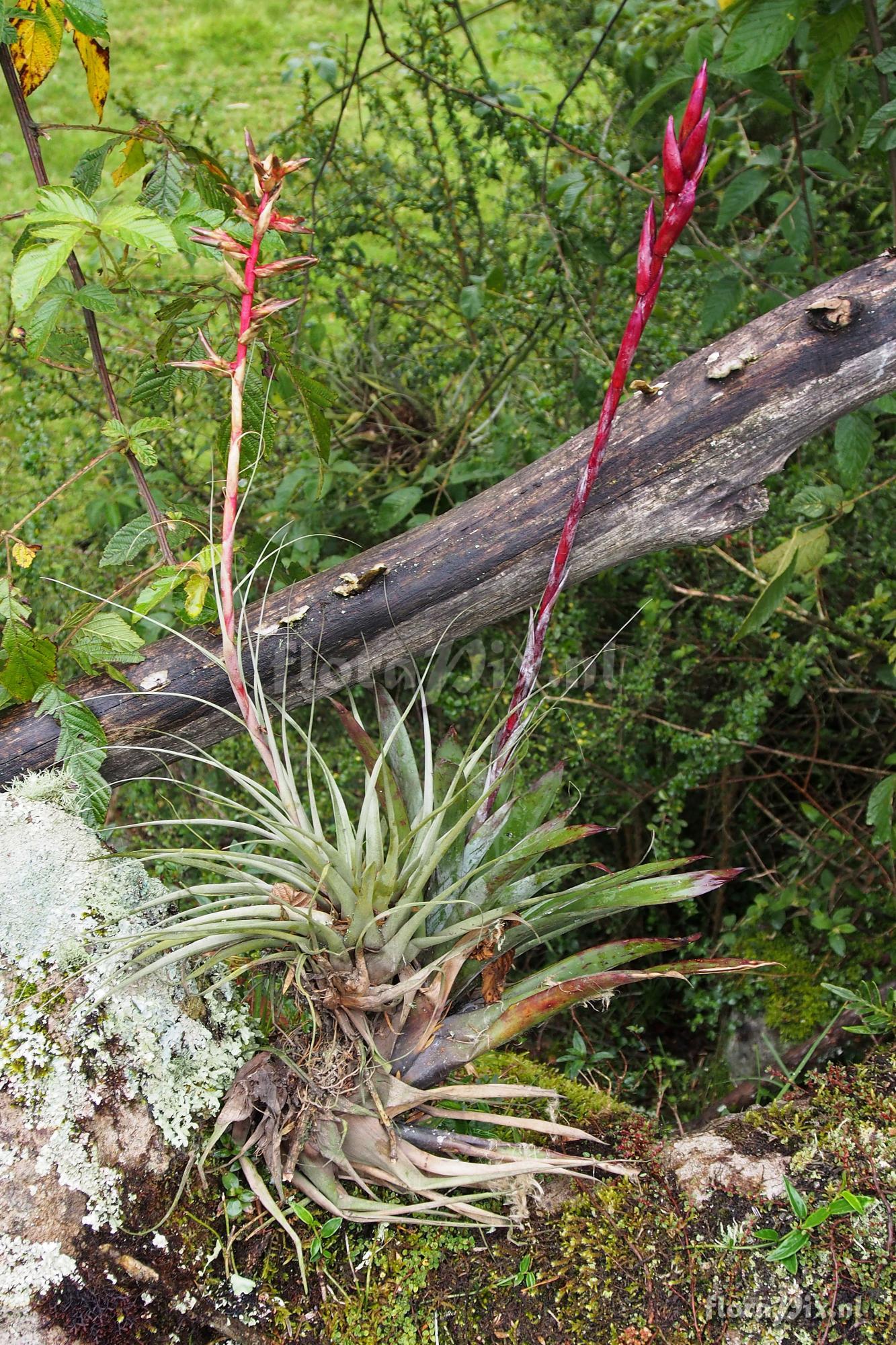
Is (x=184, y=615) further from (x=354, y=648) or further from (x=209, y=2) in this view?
(x=209, y=2)

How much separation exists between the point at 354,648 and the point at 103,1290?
1264 mm

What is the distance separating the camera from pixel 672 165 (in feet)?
4.53

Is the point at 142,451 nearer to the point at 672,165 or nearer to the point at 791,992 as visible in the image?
the point at 672,165

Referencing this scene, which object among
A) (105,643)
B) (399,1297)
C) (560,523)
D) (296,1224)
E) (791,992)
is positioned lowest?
(791,992)

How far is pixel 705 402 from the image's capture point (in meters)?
2.00

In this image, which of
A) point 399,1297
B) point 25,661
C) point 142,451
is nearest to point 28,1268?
point 399,1297

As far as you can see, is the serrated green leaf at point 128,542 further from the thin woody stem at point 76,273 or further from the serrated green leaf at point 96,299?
the serrated green leaf at point 96,299

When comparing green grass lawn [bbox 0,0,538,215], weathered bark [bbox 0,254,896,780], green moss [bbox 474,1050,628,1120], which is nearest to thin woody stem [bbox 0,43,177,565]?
weathered bark [bbox 0,254,896,780]

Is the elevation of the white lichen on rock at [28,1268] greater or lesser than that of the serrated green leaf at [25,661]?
lesser

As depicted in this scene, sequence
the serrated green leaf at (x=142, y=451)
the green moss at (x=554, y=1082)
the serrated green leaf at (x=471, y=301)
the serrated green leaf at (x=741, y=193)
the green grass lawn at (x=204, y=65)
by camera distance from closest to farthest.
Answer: the green moss at (x=554, y=1082) < the serrated green leaf at (x=142, y=451) < the serrated green leaf at (x=741, y=193) < the serrated green leaf at (x=471, y=301) < the green grass lawn at (x=204, y=65)

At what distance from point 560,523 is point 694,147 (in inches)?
32.9

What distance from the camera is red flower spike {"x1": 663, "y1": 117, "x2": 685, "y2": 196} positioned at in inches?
54.1

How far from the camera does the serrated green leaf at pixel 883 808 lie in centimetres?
210

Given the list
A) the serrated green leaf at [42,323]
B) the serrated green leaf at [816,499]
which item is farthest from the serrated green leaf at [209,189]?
the serrated green leaf at [816,499]
